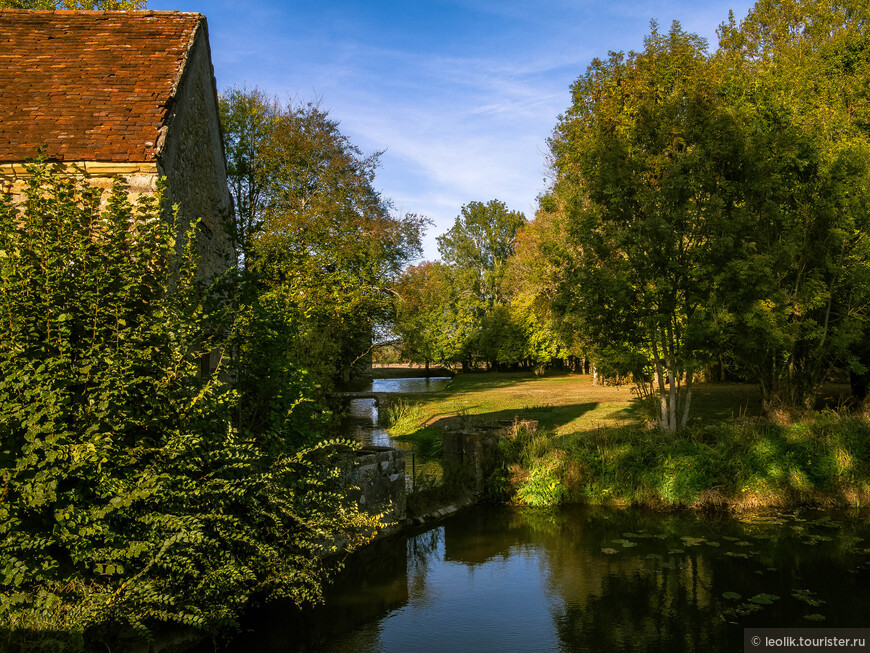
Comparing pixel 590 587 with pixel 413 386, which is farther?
pixel 413 386

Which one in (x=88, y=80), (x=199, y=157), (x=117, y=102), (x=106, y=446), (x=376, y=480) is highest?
(x=88, y=80)

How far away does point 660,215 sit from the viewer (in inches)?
493

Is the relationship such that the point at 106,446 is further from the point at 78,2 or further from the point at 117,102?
the point at 78,2

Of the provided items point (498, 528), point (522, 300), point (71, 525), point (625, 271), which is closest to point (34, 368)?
point (71, 525)

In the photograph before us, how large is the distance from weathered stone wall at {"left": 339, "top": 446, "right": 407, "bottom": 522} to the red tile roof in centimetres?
526

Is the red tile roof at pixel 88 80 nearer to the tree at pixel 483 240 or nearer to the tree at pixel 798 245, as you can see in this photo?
the tree at pixel 798 245

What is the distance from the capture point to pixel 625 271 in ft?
41.8

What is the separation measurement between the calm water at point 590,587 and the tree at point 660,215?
13.2ft

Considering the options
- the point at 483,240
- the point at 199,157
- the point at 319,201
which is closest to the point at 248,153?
the point at 319,201

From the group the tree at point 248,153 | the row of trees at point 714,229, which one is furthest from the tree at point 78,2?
the row of trees at point 714,229

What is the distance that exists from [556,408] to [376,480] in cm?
1408

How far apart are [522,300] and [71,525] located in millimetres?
37930

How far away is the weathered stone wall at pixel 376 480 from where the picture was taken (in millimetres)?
9172

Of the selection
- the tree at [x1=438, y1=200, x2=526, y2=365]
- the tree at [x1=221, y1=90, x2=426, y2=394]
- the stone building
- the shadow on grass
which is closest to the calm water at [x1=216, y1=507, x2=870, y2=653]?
the shadow on grass
